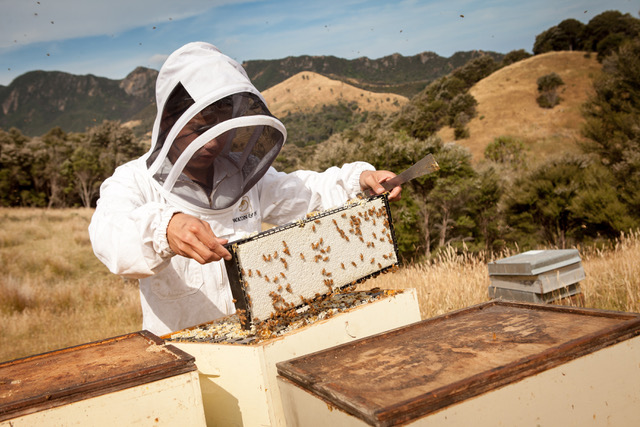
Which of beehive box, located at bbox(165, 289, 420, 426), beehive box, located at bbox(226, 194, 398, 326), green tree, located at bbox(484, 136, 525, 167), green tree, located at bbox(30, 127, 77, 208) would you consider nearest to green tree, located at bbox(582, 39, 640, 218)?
green tree, located at bbox(484, 136, 525, 167)

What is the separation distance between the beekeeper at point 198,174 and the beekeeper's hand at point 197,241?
1.28ft

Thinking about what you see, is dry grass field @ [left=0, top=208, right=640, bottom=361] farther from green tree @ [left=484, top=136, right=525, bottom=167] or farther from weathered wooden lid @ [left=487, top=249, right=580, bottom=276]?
green tree @ [left=484, top=136, right=525, bottom=167]

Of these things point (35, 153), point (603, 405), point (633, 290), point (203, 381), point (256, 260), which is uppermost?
point (35, 153)

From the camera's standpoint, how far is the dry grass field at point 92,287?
5.77 meters

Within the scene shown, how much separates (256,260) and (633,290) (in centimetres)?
533

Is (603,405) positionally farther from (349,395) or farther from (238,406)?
(238,406)

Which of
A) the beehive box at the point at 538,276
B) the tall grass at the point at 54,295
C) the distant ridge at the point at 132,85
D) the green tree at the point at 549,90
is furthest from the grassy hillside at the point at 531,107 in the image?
the distant ridge at the point at 132,85

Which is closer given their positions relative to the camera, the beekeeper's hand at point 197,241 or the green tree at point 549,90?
the beekeeper's hand at point 197,241

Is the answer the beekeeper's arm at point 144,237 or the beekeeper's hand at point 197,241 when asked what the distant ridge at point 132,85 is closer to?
the beekeeper's arm at point 144,237

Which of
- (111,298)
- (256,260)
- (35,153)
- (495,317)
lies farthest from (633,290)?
(35,153)

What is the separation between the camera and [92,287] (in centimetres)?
1088

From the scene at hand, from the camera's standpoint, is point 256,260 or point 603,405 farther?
point 256,260

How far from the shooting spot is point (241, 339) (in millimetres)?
1897

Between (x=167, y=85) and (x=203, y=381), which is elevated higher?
(x=167, y=85)
